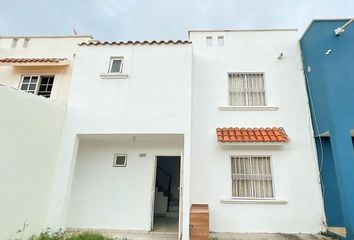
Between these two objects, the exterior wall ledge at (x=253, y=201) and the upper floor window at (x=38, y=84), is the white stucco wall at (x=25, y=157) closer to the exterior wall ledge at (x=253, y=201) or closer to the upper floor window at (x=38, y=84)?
the upper floor window at (x=38, y=84)

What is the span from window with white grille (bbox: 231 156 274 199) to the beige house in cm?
850

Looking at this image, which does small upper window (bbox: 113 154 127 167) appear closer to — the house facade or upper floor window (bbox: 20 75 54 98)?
the house facade

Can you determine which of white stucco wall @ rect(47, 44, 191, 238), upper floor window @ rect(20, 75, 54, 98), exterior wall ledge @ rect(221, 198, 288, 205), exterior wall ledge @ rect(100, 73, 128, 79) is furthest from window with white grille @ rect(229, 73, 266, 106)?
upper floor window @ rect(20, 75, 54, 98)

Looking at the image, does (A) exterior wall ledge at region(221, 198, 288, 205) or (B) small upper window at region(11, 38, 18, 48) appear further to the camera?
(B) small upper window at region(11, 38, 18, 48)

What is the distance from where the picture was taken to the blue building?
691cm

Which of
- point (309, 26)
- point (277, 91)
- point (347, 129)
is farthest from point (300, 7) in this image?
point (347, 129)

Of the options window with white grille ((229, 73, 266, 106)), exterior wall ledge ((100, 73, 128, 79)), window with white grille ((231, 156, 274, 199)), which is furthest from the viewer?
window with white grille ((229, 73, 266, 106))

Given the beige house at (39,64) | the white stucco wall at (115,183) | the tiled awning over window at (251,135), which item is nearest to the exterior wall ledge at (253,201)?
the tiled awning over window at (251,135)

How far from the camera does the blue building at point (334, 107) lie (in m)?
6.91

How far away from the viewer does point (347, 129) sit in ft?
23.6

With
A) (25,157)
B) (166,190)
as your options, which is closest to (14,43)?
(25,157)

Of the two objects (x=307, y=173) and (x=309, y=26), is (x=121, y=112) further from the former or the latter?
(x=309, y=26)

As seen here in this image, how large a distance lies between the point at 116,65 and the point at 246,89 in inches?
230

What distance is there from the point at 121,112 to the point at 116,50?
2978mm
